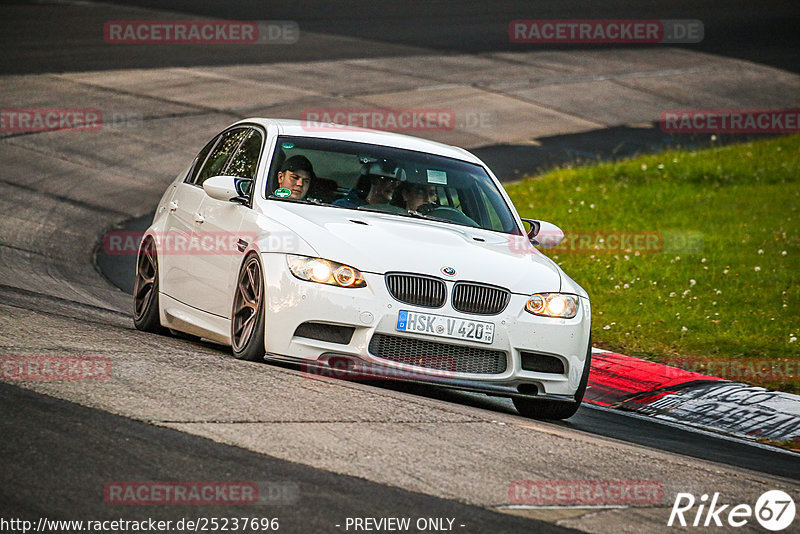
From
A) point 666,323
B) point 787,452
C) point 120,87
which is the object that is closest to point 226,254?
point 787,452

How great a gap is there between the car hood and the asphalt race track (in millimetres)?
779

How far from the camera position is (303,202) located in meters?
8.52

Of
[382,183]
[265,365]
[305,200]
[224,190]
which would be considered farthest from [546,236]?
[265,365]

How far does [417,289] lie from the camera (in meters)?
7.59

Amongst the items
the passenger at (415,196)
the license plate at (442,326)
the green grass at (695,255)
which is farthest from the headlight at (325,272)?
the green grass at (695,255)

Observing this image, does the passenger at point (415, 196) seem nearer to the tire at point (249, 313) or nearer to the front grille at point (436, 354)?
the tire at point (249, 313)

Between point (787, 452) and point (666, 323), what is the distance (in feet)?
11.4

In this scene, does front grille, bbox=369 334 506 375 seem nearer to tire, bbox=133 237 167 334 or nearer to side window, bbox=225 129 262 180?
side window, bbox=225 129 262 180

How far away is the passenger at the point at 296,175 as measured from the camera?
8.65m

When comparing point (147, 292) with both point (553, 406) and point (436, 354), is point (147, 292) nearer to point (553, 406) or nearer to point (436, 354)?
point (436, 354)

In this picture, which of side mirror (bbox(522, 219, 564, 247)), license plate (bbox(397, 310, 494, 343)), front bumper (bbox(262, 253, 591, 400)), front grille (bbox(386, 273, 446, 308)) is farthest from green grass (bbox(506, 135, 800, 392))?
front grille (bbox(386, 273, 446, 308))

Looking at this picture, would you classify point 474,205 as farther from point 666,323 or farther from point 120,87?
point 120,87

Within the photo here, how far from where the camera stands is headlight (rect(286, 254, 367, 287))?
7527 mm

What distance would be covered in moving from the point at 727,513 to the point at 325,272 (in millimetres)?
2800
